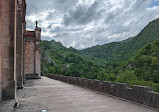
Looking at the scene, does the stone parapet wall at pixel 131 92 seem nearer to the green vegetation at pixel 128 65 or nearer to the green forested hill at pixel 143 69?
the green vegetation at pixel 128 65

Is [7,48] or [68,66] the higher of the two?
[7,48]

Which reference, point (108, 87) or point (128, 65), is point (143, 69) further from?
point (108, 87)

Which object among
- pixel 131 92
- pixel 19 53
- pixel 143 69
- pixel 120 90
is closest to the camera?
pixel 131 92

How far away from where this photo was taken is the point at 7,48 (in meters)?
7.96

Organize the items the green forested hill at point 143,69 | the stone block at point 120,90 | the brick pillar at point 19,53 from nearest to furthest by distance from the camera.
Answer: the stone block at point 120,90
the brick pillar at point 19,53
the green forested hill at point 143,69

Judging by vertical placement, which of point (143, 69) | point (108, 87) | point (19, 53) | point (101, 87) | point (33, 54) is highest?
point (33, 54)

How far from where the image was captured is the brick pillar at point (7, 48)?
25.5 feet

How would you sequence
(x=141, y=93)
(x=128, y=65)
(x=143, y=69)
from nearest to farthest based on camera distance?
(x=141, y=93) → (x=143, y=69) → (x=128, y=65)

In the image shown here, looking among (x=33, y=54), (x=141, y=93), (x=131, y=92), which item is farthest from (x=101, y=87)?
(x=33, y=54)

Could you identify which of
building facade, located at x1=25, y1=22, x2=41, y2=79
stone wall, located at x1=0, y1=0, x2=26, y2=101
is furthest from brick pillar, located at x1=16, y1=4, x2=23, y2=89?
building facade, located at x1=25, y1=22, x2=41, y2=79

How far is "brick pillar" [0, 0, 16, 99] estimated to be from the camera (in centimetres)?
776

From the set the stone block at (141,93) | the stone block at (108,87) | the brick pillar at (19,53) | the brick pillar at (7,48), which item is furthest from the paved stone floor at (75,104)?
the brick pillar at (19,53)

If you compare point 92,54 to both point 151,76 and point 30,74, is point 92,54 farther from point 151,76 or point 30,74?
point 30,74

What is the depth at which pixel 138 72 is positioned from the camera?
79.4 m
